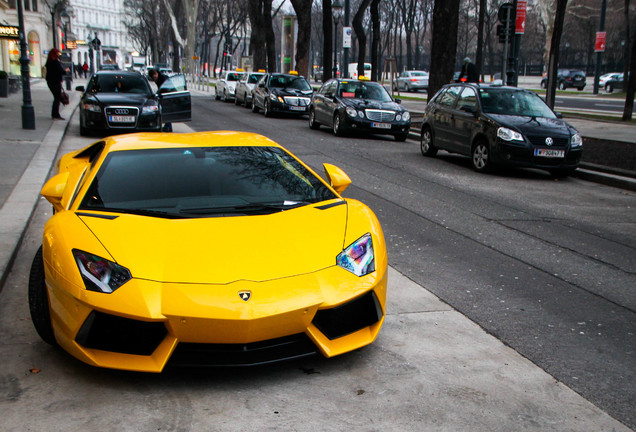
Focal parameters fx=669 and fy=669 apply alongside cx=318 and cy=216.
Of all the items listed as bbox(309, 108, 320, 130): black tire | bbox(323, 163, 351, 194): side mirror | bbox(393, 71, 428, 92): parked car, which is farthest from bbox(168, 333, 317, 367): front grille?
bbox(393, 71, 428, 92): parked car

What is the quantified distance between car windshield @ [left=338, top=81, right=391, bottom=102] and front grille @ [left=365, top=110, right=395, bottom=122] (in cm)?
102

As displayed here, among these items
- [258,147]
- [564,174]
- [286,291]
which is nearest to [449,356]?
[286,291]

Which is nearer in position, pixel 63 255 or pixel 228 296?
pixel 228 296

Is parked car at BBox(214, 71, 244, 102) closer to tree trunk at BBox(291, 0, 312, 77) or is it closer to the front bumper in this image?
tree trunk at BBox(291, 0, 312, 77)

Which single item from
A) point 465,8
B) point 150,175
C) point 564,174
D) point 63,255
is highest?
point 465,8

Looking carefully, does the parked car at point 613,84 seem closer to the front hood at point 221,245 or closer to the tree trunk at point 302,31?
the tree trunk at point 302,31

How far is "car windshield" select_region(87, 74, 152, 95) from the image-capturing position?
17344 millimetres

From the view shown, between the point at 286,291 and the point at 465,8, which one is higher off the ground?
the point at 465,8

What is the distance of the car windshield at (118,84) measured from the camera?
56.9ft

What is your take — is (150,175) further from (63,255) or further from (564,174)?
(564,174)

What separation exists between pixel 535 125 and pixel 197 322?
10610 millimetres

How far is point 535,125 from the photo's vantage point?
12.6 m

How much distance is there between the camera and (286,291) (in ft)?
11.6

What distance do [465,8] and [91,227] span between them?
2705 inches
